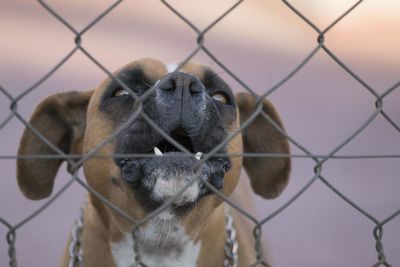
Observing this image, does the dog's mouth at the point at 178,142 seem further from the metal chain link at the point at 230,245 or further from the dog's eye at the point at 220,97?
the metal chain link at the point at 230,245

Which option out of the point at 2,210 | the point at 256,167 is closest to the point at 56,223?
the point at 2,210

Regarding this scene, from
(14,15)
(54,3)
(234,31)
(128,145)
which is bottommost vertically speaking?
(128,145)

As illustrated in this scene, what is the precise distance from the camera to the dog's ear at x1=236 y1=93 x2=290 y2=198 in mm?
3484

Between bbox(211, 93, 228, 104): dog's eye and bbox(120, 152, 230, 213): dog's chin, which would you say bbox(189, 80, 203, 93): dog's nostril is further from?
bbox(211, 93, 228, 104): dog's eye

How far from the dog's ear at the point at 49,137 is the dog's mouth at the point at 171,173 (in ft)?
1.88

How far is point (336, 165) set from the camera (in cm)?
627

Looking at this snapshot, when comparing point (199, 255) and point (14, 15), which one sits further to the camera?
point (14, 15)

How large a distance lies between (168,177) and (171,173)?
0.02 metres

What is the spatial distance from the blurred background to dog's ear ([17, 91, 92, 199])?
1807 millimetres

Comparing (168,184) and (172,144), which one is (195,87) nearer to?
(172,144)

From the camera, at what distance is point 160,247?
10.1 ft

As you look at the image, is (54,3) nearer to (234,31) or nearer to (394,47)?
(234,31)

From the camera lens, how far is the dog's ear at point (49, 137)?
320 cm

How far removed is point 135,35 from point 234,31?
1097 mm
